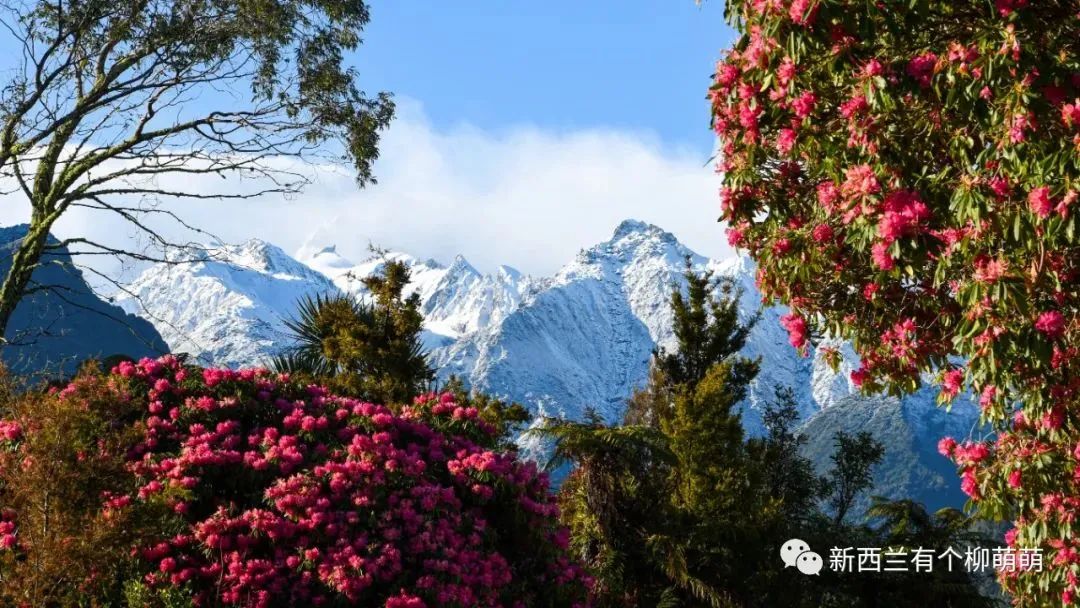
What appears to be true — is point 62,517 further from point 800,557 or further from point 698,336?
point 698,336

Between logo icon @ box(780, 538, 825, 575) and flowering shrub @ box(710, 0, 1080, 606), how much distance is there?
257 inches

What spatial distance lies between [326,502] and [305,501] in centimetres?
14

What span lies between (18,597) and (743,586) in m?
9.94

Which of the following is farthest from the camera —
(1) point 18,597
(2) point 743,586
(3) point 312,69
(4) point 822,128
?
(3) point 312,69

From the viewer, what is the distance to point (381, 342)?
15602mm

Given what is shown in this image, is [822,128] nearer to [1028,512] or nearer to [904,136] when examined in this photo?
[904,136]

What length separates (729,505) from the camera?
606 inches

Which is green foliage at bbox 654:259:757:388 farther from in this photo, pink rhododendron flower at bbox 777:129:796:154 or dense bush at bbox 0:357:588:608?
pink rhododendron flower at bbox 777:129:796:154

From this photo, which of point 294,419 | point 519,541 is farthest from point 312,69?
point 519,541

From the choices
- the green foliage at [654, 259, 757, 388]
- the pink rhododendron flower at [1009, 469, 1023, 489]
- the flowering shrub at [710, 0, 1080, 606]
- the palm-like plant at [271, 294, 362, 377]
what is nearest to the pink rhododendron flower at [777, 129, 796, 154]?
the flowering shrub at [710, 0, 1080, 606]

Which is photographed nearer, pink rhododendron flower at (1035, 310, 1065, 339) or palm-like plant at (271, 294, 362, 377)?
pink rhododendron flower at (1035, 310, 1065, 339)

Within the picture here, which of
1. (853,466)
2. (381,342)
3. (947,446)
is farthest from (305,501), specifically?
(853,466)

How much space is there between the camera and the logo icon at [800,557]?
44.9 feet

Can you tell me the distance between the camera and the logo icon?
1368 cm
